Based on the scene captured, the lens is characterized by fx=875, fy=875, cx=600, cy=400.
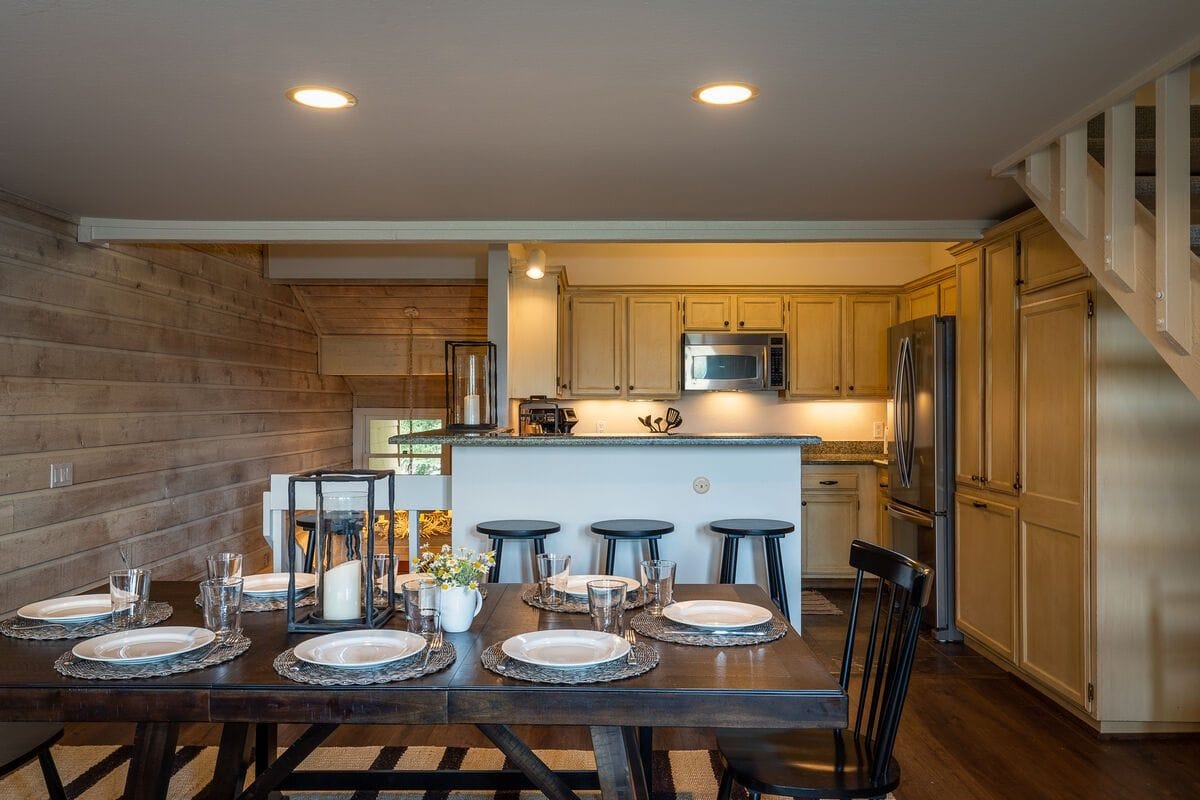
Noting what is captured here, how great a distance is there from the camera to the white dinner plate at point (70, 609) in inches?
79.8

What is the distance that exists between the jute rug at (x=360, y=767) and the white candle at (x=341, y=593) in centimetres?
109

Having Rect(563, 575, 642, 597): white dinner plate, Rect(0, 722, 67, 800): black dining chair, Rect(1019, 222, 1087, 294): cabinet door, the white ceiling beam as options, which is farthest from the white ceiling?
Rect(0, 722, 67, 800): black dining chair

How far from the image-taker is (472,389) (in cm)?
451

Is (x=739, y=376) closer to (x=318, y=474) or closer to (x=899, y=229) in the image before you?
(x=899, y=229)

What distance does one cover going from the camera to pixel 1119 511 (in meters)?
3.25

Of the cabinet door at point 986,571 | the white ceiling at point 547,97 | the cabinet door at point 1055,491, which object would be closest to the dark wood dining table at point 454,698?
the white ceiling at point 547,97

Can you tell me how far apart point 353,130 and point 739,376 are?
12.6 feet

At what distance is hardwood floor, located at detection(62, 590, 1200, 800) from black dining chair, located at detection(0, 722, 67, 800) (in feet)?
3.52

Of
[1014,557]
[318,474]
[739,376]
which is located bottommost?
[1014,557]

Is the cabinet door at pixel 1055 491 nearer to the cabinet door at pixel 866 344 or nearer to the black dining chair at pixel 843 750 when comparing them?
the black dining chair at pixel 843 750

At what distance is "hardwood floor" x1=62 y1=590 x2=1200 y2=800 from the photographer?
2.83m

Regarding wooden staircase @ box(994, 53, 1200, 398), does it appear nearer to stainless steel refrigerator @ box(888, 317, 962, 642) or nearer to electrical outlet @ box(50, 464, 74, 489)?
stainless steel refrigerator @ box(888, 317, 962, 642)

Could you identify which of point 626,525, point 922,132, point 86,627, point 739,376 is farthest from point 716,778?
point 739,376

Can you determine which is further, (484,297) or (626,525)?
(484,297)
